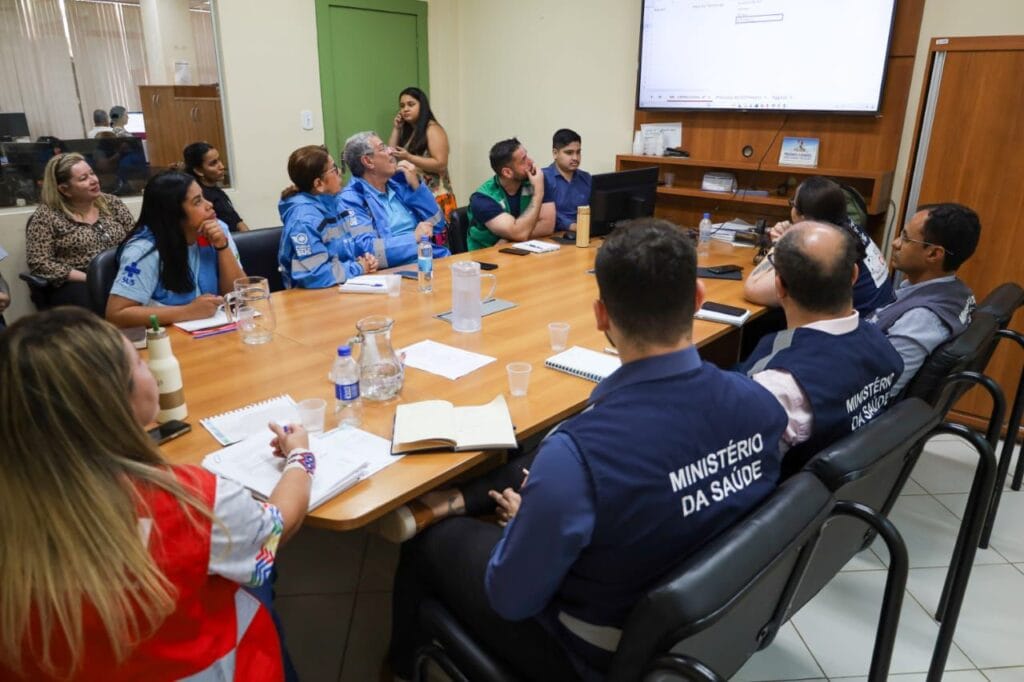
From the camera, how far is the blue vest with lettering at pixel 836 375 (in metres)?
1.49

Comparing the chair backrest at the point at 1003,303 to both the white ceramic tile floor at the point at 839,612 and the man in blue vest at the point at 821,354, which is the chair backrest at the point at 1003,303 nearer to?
the man in blue vest at the point at 821,354

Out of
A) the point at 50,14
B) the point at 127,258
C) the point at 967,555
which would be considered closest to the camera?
the point at 967,555

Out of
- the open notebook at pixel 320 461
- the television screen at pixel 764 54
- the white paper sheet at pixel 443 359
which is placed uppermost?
the television screen at pixel 764 54

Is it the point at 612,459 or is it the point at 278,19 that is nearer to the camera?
the point at 612,459

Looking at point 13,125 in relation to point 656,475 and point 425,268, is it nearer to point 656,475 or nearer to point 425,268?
point 425,268

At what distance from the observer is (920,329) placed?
2.03m

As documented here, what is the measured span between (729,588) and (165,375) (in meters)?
1.35

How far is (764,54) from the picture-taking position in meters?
4.04

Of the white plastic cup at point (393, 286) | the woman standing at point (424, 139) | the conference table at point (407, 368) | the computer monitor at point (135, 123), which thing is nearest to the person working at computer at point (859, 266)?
the conference table at point (407, 368)

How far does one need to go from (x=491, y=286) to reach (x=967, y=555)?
1879mm

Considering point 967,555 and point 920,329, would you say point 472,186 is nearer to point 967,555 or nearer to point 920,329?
point 920,329

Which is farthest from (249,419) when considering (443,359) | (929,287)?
(929,287)

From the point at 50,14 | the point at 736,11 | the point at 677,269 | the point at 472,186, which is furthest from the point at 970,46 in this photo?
the point at 50,14

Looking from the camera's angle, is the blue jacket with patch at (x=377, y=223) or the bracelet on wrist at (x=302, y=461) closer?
the bracelet on wrist at (x=302, y=461)
